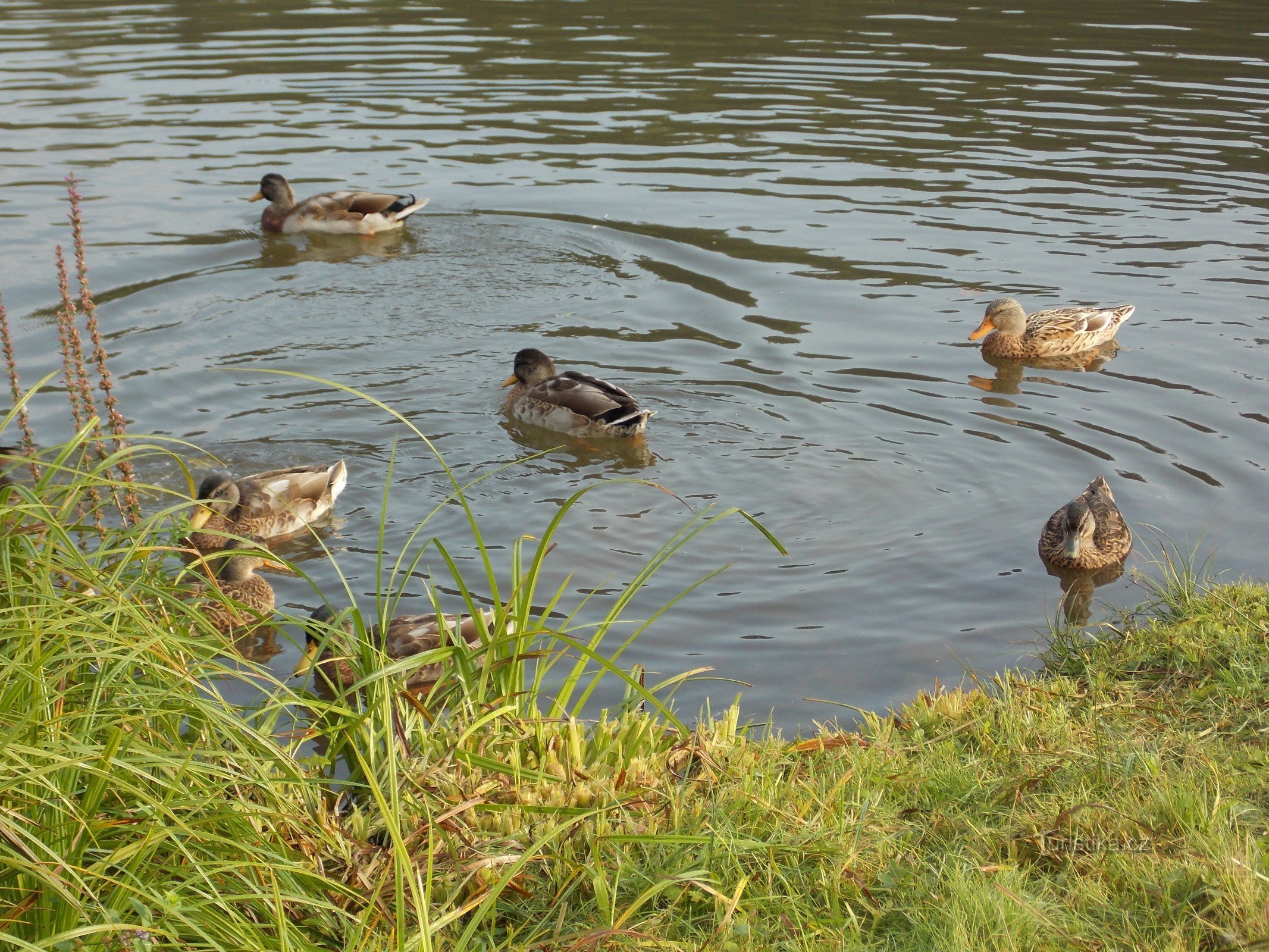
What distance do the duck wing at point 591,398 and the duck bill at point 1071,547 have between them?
122 inches

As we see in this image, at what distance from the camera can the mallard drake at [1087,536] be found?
23.0 ft

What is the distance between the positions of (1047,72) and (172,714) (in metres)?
18.5

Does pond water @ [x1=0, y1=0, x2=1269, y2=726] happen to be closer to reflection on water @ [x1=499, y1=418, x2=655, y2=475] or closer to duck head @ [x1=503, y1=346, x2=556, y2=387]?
reflection on water @ [x1=499, y1=418, x2=655, y2=475]

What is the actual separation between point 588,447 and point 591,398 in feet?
1.23

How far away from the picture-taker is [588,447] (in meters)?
9.14

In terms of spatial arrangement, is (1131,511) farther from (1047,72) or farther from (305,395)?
(1047,72)

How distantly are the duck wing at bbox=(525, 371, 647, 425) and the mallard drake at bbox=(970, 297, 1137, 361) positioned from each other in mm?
3353

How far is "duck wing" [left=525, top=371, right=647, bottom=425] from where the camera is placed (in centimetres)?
Result: 895

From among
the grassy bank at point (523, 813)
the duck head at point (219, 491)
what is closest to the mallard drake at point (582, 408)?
the duck head at point (219, 491)

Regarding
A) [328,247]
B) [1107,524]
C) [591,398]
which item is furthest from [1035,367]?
[328,247]

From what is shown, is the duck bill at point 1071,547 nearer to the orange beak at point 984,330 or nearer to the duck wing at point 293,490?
the orange beak at point 984,330

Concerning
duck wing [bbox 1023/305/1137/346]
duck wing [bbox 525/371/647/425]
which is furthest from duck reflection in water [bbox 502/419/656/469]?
duck wing [bbox 1023/305/1137/346]

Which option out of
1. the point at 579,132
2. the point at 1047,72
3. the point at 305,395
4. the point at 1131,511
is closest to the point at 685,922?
the point at 1131,511

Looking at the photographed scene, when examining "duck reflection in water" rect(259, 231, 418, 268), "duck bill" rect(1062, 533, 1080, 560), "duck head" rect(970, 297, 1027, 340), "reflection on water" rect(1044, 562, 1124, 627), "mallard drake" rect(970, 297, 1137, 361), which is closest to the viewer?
"reflection on water" rect(1044, 562, 1124, 627)
